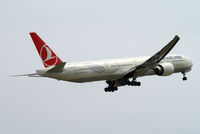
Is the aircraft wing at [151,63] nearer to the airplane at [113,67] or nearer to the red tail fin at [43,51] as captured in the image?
the airplane at [113,67]

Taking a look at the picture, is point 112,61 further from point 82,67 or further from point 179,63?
point 179,63

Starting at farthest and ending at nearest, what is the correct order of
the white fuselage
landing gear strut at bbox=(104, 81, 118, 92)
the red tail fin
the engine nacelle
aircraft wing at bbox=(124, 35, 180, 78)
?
landing gear strut at bbox=(104, 81, 118, 92)
the engine nacelle
aircraft wing at bbox=(124, 35, 180, 78)
the red tail fin
the white fuselage

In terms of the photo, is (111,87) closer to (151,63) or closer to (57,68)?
(151,63)

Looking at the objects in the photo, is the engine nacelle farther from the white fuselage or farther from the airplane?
the white fuselage

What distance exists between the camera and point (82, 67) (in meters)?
67.5

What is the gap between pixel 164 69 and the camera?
72125 millimetres

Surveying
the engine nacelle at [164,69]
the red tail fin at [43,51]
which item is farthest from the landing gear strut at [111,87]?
the red tail fin at [43,51]

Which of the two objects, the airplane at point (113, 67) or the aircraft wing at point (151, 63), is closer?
the airplane at point (113, 67)

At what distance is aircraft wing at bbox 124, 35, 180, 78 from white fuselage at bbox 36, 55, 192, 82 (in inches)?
42.6

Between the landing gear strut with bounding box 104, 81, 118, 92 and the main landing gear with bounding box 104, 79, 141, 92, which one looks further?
the landing gear strut with bounding box 104, 81, 118, 92

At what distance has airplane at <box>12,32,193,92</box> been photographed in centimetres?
6594

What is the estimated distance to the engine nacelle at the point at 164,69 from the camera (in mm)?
72188

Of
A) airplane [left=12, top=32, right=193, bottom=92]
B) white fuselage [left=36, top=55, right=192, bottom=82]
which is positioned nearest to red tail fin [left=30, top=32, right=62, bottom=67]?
airplane [left=12, top=32, right=193, bottom=92]

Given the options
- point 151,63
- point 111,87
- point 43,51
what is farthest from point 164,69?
point 43,51
